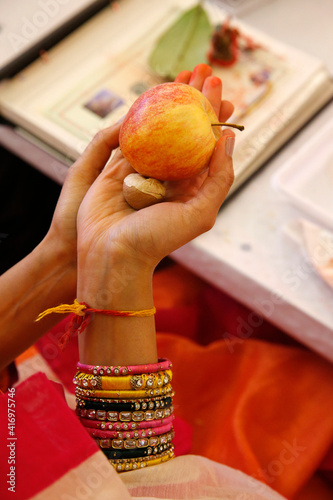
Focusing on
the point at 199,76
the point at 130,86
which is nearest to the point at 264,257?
the point at 199,76

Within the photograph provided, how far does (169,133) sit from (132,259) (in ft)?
0.61

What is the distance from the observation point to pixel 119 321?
2.02 feet

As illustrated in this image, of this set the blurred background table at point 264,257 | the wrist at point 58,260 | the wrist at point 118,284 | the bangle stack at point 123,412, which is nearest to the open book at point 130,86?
the blurred background table at point 264,257

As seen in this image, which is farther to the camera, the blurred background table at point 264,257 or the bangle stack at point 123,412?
the blurred background table at point 264,257

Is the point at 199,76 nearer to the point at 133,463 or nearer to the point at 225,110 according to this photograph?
the point at 225,110

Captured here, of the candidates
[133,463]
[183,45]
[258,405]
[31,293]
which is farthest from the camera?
[183,45]

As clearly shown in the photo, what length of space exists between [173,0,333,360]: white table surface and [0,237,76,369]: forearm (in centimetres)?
25

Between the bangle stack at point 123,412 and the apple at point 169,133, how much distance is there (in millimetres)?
293

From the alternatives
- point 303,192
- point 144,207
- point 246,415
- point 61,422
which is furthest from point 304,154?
point 61,422

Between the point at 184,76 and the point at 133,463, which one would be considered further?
the point at 184,76

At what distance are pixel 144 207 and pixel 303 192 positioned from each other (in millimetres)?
365

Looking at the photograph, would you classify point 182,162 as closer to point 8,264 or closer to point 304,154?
point 304,154

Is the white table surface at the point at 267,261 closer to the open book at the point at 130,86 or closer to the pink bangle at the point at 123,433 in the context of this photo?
the open book at the point at 130,86

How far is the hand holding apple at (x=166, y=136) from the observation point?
626 millimetres
